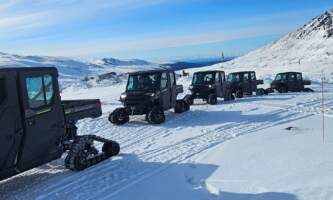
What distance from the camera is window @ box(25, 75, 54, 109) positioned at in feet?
32.4

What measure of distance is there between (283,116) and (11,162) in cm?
1111

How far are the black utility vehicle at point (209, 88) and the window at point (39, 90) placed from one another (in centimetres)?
1439

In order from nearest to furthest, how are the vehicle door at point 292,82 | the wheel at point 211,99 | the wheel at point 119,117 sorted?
the wheel at point 119,117
the wheel at point 211,99
the vehicle door at point 292,82

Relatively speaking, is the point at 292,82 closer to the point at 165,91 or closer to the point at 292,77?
the point at 292,77

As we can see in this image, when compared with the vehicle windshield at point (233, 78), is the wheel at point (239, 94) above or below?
below

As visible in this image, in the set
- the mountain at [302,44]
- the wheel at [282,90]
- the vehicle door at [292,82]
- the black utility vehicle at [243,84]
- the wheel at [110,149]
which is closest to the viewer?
the wheel at [110,149]

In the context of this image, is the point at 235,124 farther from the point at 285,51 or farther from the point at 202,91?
the point at 285,51

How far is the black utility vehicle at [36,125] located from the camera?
30.9ft

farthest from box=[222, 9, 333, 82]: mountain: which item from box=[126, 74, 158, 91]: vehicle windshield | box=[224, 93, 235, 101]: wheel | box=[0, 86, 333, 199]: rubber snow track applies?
box=[126, 74, 158, 91]: vehicle windshield

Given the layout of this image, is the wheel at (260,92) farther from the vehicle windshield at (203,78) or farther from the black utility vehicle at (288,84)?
the vehicle windshield at (203,78)

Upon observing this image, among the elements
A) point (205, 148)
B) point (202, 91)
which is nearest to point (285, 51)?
point (202, 91)

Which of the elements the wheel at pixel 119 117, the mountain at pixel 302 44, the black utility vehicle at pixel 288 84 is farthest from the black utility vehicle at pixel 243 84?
the mountain at pixel 302 44

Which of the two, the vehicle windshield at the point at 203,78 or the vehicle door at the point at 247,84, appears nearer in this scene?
the vehicle windshield at the point at 203,78

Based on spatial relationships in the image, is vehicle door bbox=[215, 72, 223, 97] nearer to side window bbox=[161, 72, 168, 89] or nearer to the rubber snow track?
the rubber snow track
